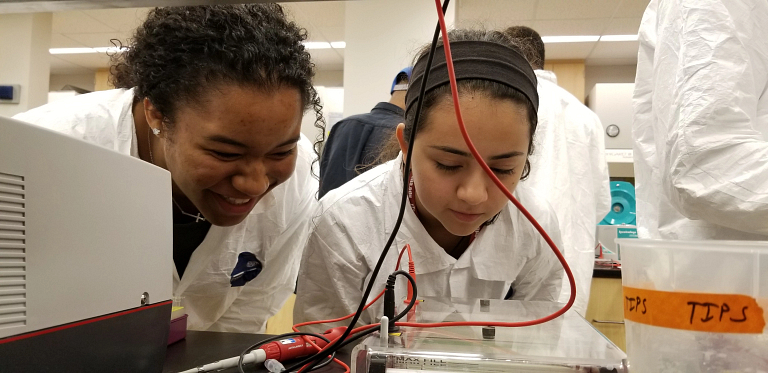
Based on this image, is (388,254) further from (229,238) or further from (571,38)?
(571,38)

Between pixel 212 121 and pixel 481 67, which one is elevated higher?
pixel 481 67

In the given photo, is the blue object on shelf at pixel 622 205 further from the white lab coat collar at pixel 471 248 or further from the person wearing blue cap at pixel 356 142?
the white lab coat collar at pixel 471 248

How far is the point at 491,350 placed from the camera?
1.60 ft

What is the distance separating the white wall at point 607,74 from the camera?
206 inches

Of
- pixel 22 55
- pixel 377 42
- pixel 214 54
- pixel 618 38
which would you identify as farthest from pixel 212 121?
pixel 618 38

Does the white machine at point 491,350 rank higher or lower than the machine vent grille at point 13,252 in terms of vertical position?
lower

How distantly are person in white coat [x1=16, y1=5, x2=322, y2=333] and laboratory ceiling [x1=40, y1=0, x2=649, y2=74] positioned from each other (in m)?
2.28

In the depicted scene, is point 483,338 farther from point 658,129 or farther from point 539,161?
point 539,161

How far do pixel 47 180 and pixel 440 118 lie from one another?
65 cm

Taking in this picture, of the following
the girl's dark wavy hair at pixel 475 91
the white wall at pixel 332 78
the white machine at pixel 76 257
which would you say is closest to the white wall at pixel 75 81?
the white wall at pixel 332 78

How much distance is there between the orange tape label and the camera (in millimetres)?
422

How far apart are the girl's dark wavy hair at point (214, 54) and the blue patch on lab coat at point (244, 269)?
427 mm

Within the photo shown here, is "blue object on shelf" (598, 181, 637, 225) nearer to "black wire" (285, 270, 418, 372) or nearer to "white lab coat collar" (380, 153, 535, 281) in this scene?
"white lab coat collar" (380, 153, 535, 281)

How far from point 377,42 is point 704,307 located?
9.37 feet
